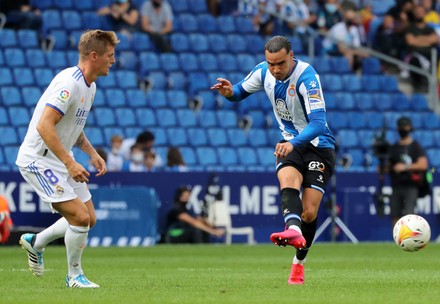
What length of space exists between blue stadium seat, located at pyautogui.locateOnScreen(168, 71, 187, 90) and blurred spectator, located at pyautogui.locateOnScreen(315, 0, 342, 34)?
160 inches

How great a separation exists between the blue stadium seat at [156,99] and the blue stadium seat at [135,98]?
0.43ft

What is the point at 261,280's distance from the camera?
467 inches

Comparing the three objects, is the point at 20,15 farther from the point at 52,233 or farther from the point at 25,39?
the point at 52,233

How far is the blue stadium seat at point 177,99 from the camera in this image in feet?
80.5

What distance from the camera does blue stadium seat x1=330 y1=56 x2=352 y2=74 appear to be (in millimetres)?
27219

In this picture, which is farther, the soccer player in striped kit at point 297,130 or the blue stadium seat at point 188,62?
the blue stadium seat at point 188,62

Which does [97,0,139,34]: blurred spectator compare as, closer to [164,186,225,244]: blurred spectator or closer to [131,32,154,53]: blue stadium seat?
[131,32,154,53]: blue stadium seat

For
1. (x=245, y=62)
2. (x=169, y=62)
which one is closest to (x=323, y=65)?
(x=245, y=62)

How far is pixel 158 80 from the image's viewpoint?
81.9 ft

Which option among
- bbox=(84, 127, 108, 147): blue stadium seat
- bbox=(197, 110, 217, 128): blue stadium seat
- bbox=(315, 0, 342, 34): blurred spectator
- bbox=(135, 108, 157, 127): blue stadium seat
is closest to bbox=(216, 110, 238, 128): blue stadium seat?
bbox=(197, 110, 217, 128): blue stadium seat

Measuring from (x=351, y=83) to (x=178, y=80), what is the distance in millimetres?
4260

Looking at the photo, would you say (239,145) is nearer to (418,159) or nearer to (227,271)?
(418,159)

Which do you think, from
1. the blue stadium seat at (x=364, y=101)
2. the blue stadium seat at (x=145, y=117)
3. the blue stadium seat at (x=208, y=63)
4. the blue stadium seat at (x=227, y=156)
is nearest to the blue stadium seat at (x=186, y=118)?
the blue stadium seat at (x=145, y=117)

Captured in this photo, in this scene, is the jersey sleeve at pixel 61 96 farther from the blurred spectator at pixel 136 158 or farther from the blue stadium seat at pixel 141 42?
the blue stadium seat at pixel 141 42
